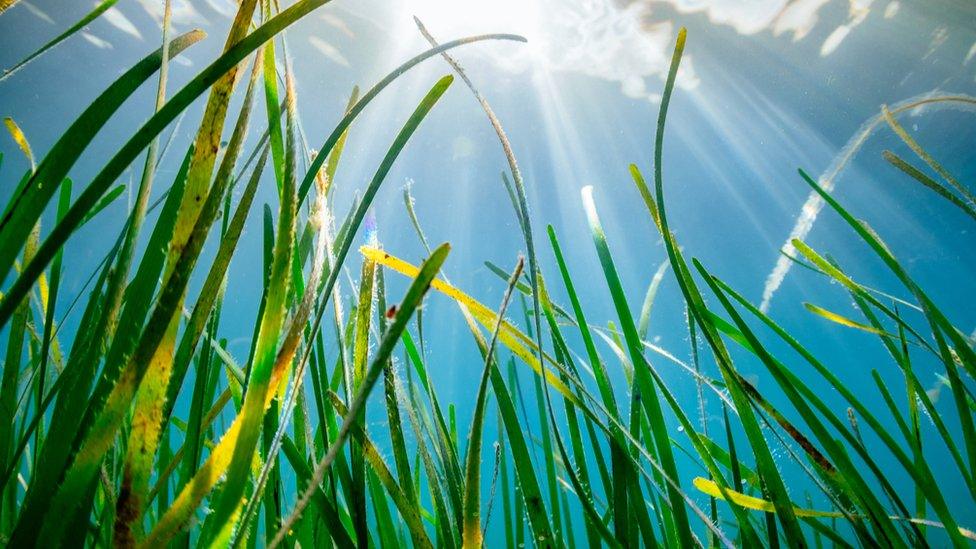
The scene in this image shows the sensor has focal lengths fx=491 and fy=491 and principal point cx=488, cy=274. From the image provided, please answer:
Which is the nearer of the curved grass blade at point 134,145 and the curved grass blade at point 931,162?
the curved grass blade at point 134,145

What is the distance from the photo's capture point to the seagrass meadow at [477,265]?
339mm

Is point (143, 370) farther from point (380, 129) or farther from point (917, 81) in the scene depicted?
point (917, 81)

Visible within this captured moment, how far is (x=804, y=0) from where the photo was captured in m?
9.03

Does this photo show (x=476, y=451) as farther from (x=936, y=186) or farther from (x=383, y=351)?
(x=936, y=186)

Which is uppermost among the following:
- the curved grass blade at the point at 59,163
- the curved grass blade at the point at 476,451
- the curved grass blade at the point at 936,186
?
the curved grass blade at the point at 936,186

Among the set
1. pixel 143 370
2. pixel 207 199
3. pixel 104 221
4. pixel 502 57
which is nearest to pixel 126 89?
pixel 207 199

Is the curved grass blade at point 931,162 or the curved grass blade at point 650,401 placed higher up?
the curved grass blade at point 931,162

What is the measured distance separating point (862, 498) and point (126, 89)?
31.0 inches

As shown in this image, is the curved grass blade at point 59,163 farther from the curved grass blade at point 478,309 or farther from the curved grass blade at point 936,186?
the curved grass blade at point 936,186

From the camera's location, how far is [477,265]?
20.1 metres

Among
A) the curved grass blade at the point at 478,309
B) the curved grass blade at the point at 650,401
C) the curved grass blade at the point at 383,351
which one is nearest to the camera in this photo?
the curved grass blade at the point at 383,351

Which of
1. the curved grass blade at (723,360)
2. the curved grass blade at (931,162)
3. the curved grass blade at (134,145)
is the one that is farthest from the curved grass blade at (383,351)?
the curved grass blade at (931,162)

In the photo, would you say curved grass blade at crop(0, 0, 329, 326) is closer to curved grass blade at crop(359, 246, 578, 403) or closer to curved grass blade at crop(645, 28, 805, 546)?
curved grass blade at crop(359, 246, 578, 403)

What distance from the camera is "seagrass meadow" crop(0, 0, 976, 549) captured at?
0.34 m
